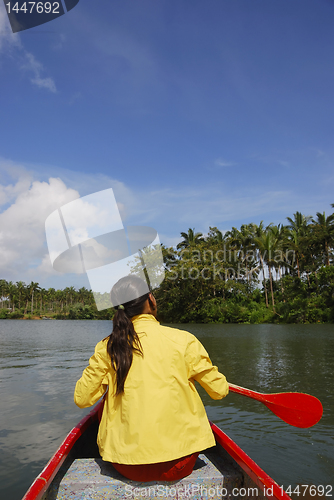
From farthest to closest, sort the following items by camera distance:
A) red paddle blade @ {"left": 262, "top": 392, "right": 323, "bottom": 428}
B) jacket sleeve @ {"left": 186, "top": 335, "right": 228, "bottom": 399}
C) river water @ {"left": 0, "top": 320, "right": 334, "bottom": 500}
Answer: river water @ {"left": 0, "top": 320, "right": 334, "bottom": 500}, red paddle blade @ {"left": 262, "top": 392, "right": 323, "bottom": 428}, jacket sleeve @ {"left": 186, "top": 335, "right": 228, "bottom": 399}

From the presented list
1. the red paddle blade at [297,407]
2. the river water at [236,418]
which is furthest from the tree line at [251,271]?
the red paddle blade at [297,407]

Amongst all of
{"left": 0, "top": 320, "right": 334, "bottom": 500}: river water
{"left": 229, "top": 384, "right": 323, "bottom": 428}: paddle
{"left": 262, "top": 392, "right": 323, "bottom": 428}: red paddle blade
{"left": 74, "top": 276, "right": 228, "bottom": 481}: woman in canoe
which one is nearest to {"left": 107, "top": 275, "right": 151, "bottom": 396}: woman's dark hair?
{"left": 74, "top": 276, "right": 228, "bottom": 481}: woman in canoe

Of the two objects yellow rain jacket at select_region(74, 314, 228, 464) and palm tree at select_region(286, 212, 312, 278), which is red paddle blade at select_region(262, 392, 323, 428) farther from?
palm tree at select_region(286, 212, 312, 278)

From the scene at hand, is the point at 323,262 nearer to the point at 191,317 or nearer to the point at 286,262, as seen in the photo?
the point at 286,262

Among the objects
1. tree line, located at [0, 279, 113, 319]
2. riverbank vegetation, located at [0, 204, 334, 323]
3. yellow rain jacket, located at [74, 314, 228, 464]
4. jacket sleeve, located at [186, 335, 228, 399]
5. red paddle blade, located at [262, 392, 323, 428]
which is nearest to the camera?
yellow rain jacket, located at [74, 314, 228, 464]

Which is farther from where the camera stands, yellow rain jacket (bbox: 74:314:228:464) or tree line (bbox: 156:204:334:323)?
tree line (bbox: 156:204:334:323)

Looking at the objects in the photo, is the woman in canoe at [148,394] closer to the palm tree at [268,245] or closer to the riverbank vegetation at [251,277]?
the riverbank vegetation at [251,277]

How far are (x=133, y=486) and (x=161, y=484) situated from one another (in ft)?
0.50

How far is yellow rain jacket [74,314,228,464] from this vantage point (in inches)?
64.5

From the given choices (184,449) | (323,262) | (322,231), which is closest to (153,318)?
(184,449)

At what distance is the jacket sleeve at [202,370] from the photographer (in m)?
1.78

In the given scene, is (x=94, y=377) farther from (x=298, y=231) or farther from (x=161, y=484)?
(x=298, y=231)

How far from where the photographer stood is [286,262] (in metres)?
35.2

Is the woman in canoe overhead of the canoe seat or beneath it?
overhead
